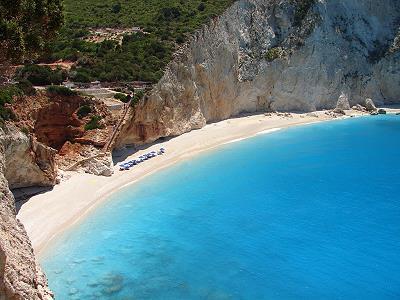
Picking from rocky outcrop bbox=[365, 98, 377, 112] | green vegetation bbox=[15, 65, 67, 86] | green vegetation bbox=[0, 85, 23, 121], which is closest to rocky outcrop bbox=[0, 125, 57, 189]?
green vegetation bbox=[0, 85, 23, 121]

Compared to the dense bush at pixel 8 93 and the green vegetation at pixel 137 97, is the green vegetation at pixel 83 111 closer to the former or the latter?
the green vegetation at pixel 137 97

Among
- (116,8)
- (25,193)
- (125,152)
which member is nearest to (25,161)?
(25,193)

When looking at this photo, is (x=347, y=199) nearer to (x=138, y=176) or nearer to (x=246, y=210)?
(x=246, y=210)

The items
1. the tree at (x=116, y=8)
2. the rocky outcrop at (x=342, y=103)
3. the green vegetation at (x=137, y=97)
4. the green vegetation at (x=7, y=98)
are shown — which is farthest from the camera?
the rocky outcrop at (x=342, y=103)

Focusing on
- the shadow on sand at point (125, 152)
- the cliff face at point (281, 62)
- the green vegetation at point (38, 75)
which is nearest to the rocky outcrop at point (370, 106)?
the cliff face at point (281, 62)

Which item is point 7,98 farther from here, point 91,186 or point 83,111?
point 91,186

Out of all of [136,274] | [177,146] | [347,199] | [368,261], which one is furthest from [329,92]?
[136,274]
